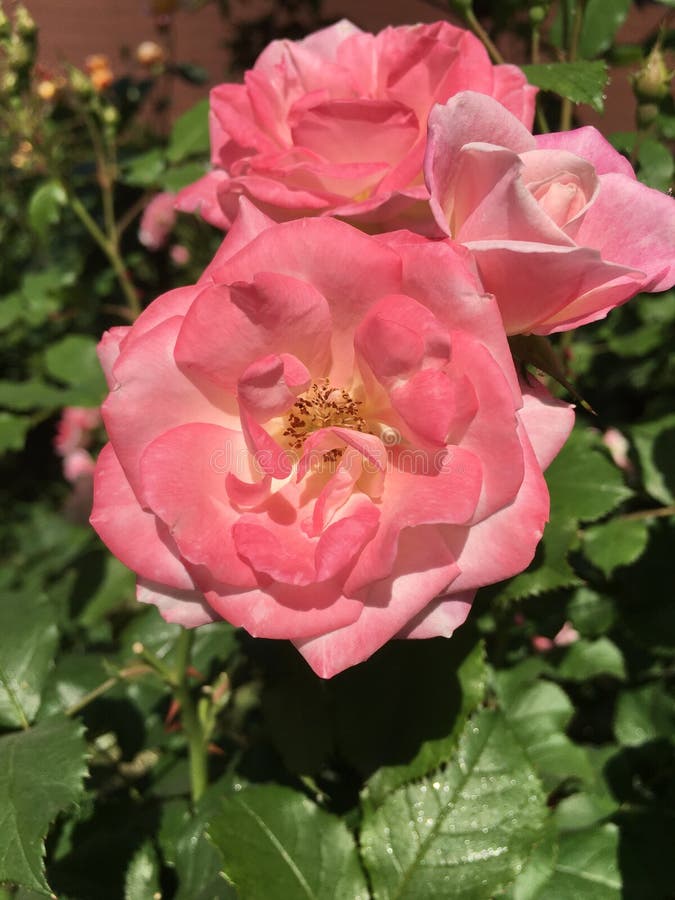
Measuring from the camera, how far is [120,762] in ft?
3.60

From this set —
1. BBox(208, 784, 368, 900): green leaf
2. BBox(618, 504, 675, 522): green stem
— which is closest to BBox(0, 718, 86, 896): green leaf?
BBox(208, 784, 368, 900): green leaf

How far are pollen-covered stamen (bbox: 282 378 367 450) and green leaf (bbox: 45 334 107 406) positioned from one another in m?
1.07

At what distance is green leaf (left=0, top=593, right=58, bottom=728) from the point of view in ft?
2.92

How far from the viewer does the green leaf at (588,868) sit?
0.88 m

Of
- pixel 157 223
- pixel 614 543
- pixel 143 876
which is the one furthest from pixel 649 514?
pixel 157 223

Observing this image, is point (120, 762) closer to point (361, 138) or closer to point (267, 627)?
point (267, 627)

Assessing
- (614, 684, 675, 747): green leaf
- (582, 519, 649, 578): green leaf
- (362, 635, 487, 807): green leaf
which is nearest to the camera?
(362, 635, 487, 807): green leaf

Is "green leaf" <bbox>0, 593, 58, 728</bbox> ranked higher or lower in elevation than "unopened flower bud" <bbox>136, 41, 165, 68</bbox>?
lower

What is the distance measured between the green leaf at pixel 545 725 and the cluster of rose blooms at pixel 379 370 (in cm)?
58

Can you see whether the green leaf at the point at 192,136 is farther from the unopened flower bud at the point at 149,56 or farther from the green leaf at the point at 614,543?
the unopened flower bud at the point at 149,56

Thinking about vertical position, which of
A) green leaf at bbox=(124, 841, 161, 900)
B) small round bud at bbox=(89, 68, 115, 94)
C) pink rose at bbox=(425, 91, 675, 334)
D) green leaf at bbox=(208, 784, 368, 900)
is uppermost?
pink rose at bbox=(425, 91, 675, 334)

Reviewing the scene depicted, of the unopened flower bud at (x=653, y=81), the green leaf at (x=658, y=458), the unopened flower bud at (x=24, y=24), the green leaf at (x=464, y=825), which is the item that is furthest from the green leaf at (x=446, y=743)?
the unopened flower bud at (x=24, y=24)

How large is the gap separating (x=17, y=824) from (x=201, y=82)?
2.52 metres

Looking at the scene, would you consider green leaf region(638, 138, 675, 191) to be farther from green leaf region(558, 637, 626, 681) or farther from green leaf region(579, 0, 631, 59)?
green leaf region(558, 637, 626, 681)
